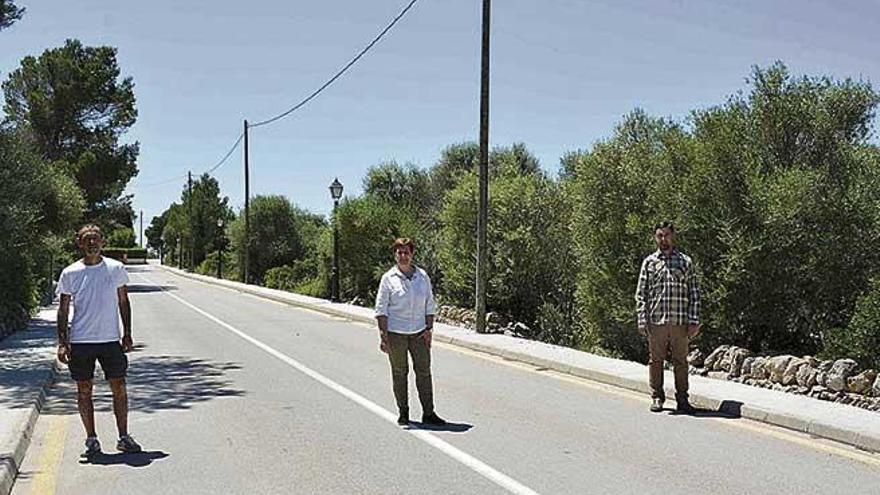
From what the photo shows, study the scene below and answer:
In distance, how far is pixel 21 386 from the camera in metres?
11.8

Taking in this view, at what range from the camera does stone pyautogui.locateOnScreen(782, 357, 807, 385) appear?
37.9 feet

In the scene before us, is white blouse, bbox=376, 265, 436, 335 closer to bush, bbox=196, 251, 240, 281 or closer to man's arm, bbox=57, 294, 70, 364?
man's arm, bbox=57, 294, 70, 364

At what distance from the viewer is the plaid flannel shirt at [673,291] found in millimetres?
10156

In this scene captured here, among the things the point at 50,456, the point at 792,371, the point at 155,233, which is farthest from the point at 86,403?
the point at 155,233

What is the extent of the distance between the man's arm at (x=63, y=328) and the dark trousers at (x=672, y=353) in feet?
19.5

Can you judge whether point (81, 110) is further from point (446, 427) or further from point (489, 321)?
point (446, 427)

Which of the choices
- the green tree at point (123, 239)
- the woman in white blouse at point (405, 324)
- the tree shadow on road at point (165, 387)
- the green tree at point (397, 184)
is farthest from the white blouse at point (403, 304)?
the green tree at point (123, 239)

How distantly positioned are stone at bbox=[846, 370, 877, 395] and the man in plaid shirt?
189 centimetres

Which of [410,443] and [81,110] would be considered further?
[81,110]

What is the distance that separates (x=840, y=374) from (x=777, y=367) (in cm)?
114

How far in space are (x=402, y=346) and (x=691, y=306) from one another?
10.5ft

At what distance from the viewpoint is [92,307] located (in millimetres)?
7918

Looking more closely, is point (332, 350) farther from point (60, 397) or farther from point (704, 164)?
point (704, 164)

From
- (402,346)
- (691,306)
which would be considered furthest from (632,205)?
(402,346)
